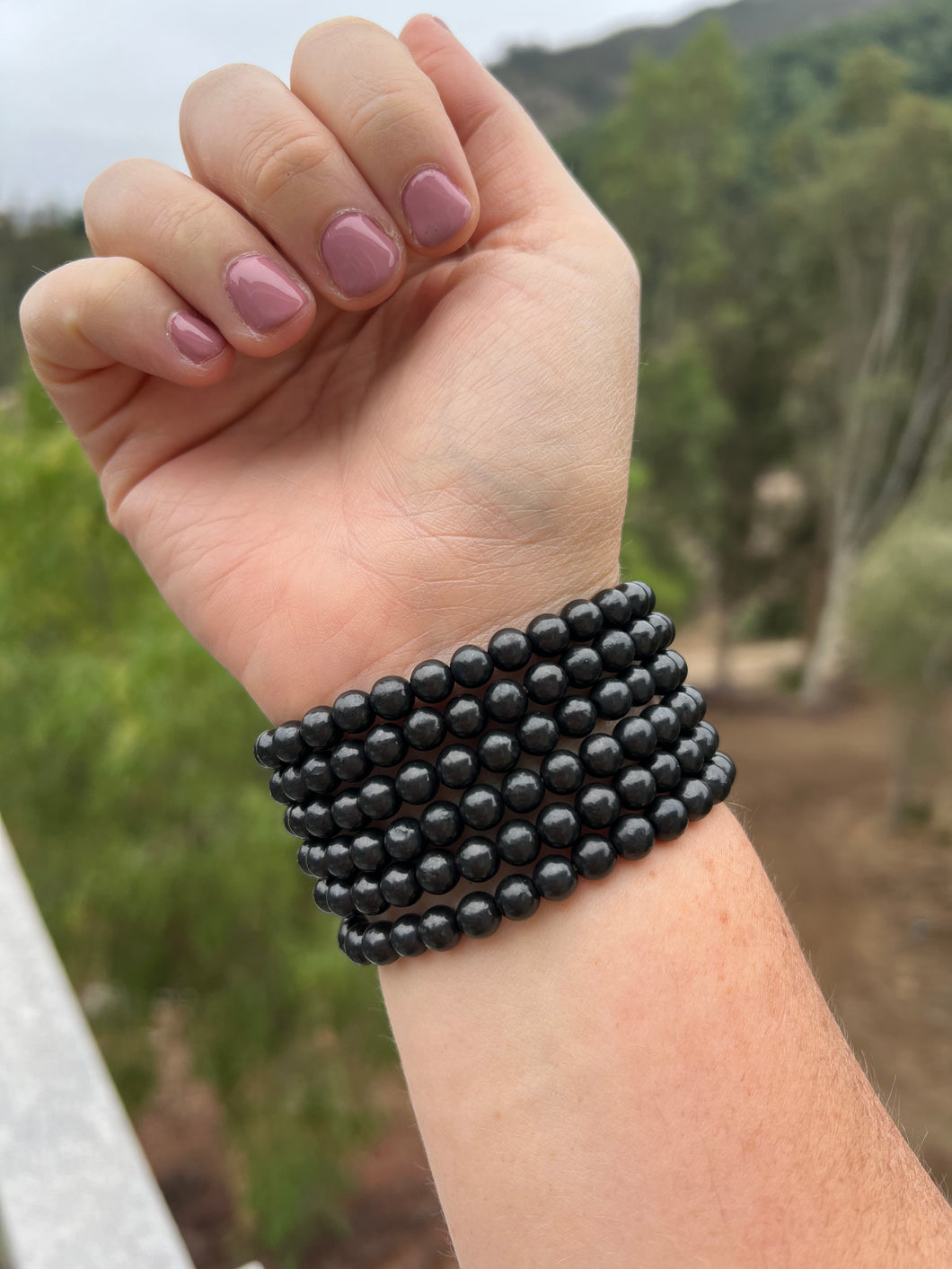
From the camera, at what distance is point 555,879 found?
888mm

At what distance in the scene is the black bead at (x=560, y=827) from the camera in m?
0.93

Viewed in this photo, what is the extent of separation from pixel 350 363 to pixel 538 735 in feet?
1.95

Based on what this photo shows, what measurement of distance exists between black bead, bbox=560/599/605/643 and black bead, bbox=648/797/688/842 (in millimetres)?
194

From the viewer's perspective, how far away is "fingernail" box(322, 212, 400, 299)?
958 mm

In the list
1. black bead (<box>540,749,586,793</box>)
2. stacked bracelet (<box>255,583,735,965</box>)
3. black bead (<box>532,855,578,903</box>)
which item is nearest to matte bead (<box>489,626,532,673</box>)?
stacked bracelet (<box>255,583,735,965</box>)

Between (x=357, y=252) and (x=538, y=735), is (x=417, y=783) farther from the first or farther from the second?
(x=357, y=252)

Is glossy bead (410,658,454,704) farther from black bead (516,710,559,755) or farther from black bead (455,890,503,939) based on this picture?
black bead (455,890,503,939)

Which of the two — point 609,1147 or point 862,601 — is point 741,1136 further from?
point 862,601

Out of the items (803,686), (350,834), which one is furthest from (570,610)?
(803,686)

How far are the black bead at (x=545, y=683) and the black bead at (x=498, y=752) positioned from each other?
5 cm

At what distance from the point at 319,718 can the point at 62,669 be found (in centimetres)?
335

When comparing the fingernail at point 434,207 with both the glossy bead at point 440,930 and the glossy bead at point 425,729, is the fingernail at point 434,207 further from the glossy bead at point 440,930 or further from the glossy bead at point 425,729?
the glossy bead at point 440,930

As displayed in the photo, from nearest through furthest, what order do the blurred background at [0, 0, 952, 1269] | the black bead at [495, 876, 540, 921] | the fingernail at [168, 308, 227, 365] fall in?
the black bead at [495, 876, 540, 921], the fingernail at [168, 308, 227, 365], the blurred background at [0, 0, 952, 1269]

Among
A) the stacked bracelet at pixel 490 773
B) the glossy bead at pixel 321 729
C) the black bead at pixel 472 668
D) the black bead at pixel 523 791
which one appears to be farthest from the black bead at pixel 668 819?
the glossy bead at pixel 321 729
